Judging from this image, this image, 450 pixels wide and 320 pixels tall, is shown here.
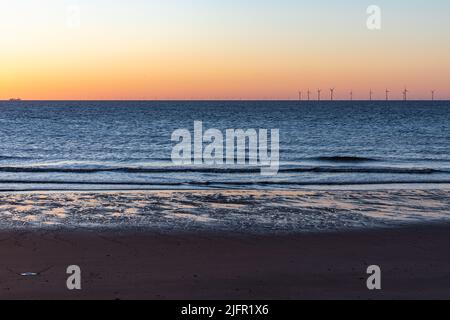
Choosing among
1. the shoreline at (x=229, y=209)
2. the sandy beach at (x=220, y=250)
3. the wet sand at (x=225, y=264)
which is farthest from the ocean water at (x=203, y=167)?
the wet sand at (x=225, y=264)

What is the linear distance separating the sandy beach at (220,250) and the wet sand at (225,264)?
2 centimetres

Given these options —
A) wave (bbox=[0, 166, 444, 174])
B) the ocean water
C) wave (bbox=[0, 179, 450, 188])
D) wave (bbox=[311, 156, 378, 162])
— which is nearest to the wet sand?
the ocean water

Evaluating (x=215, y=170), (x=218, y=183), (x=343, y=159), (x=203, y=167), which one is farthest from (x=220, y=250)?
(x=343, y=159)

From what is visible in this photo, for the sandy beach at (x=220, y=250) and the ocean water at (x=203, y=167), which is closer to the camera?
the sandy beach at (x=220, y=250)

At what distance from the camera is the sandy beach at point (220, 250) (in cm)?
938

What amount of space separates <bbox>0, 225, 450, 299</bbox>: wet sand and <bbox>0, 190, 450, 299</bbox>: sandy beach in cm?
2

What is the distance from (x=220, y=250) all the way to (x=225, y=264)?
3.67 ft

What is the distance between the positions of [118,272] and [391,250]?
18.1 ft

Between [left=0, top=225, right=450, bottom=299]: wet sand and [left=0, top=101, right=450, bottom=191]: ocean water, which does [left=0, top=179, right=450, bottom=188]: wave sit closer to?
[left=0, top=101, right=450, bottom=191]: ocean water

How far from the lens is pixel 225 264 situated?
1088 centimetres

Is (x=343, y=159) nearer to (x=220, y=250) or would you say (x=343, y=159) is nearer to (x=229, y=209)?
(x=229, y=209)

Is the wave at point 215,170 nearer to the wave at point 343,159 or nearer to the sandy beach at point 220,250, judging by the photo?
the wave at point 343,159

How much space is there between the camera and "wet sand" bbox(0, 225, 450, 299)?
30.2 feet

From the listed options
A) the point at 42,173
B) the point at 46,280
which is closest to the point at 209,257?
the point at 46,280
